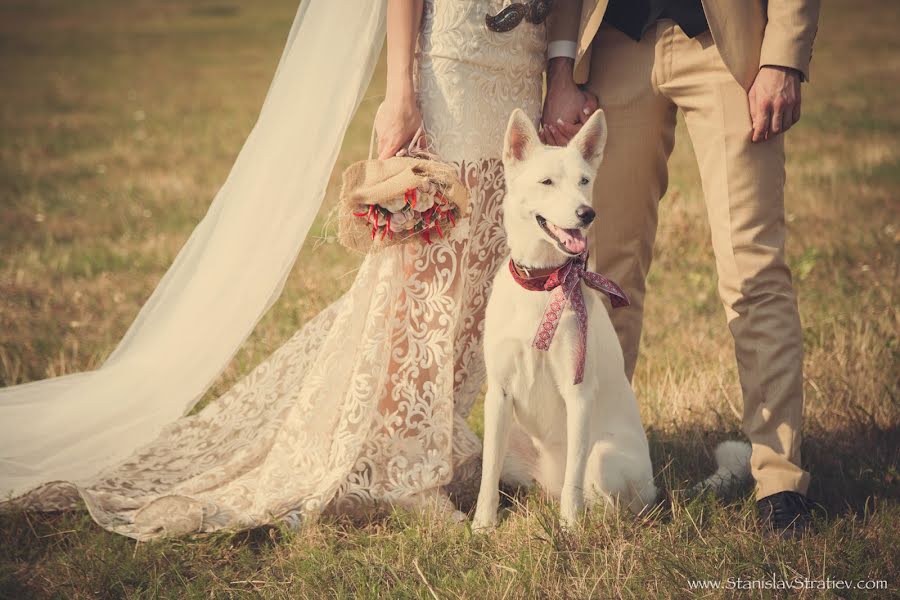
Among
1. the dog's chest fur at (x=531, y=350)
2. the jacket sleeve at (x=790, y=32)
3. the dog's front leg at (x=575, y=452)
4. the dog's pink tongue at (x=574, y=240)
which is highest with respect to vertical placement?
the jacket sleeve at (x=790, y=32)

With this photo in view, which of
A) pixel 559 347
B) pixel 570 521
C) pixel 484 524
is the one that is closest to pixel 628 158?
pixel 559 347

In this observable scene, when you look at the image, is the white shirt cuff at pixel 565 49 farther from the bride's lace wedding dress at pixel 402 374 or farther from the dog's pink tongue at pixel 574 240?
the dog's pink tongue at pixel 574 240

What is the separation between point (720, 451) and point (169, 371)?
242 cm

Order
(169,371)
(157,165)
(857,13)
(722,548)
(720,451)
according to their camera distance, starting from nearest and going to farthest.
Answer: (722,548)
(720,451)
(169,371)
(157,165)
(857,13)

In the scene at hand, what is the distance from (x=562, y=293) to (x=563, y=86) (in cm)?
96

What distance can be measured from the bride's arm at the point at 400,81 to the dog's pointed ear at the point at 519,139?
42 centimetres

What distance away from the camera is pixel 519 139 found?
3.07 meters

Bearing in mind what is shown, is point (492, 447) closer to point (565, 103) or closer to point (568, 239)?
point (568, 239)

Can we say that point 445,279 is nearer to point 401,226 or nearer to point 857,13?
point 401,226

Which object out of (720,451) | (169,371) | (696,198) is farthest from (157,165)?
(720,451)

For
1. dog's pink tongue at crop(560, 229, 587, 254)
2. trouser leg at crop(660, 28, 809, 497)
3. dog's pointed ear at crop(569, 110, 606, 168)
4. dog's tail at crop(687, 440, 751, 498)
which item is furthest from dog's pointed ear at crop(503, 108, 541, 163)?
dog's tail at crop(687, 440, 751, 498)

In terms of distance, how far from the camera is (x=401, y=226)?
10.8 feet

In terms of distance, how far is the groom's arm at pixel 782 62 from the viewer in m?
3.02

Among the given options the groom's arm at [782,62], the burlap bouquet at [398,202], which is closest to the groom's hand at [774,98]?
the groom's arm at [782,62]
